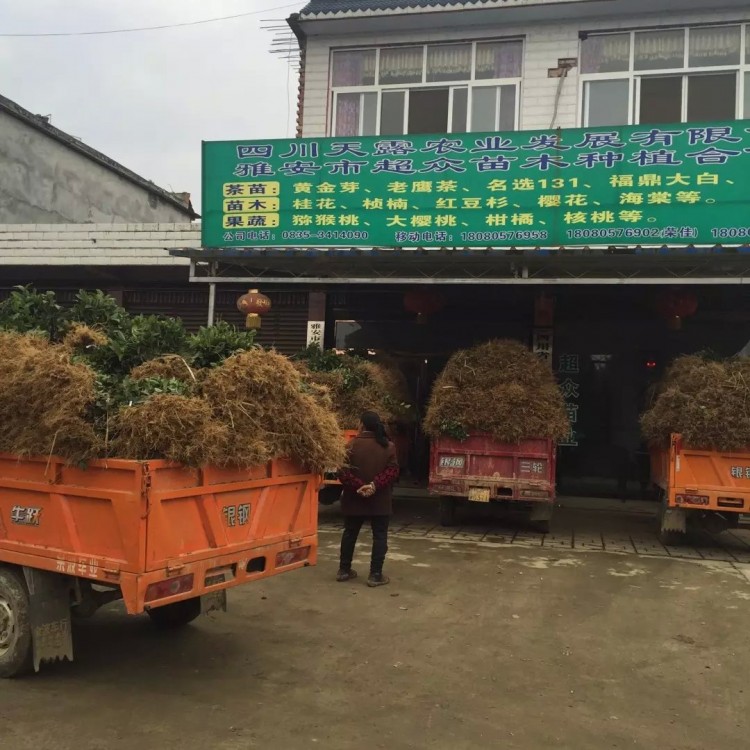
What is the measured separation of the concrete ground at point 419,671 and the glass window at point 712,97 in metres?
8.46

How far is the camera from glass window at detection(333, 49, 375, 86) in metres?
13.3

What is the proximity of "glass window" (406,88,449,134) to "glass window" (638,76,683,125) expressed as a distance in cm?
344

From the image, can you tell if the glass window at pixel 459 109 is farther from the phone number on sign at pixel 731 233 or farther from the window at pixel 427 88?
the phone number on sign at pixel 731 233

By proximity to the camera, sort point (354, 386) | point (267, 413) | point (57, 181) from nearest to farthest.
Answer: point (267, 413)
point (354, 386)
point (57, 181)

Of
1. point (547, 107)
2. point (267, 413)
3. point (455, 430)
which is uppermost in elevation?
point (547, 107)

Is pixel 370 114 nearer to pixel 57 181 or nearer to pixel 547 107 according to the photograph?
pixel 547 107

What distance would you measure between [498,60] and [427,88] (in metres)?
1.35

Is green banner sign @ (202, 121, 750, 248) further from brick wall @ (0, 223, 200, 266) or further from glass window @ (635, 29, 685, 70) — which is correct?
glass window @ (635, 29, 685, 70)

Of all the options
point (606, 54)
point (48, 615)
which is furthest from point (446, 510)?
point (606, 54)

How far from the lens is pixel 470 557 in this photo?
25.3 feet

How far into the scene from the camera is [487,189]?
9703mm

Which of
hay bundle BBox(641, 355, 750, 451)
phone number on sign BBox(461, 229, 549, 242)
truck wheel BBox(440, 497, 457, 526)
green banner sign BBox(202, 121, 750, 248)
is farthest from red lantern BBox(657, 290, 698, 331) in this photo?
truck wheel BBox(440, 497, 457, 526)

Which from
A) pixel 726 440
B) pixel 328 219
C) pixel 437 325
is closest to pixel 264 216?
pixel 328 219

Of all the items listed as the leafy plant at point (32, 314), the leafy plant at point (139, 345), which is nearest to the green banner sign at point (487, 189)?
the leafy plant at point (32, 314)
